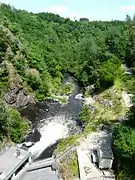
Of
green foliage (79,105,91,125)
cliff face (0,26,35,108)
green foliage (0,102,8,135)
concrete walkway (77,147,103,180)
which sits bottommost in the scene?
concrete walkway (77,147,103,180)

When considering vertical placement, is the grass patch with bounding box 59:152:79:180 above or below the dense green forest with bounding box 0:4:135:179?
below

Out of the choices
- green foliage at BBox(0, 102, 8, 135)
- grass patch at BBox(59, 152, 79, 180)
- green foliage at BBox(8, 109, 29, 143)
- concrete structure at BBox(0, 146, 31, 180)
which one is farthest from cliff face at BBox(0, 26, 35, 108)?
grass patch at BBox(59, 152, 79, 180)

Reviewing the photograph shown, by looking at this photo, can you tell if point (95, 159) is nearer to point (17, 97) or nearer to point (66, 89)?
point (17, 97)

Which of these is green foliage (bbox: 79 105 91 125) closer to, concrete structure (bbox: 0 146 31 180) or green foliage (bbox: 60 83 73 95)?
green foliage (bbox: 60 83 73 95)

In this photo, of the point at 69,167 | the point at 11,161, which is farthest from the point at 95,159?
the point at 11,161

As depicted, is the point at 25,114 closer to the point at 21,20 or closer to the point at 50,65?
the point at 50,65

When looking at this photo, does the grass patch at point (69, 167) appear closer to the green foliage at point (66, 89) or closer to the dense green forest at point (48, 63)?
the dense green forest at point (48, 63)

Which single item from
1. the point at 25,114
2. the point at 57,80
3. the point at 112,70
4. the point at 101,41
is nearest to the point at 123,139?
the point at 25,114
